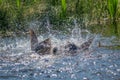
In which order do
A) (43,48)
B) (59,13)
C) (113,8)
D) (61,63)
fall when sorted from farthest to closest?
1. (59,13)
2. (113,8)
3. (43,48)
4. (61,63)

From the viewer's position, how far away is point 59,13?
15.8 meters

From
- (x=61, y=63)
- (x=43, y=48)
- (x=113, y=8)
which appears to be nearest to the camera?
(x=61, y=63)

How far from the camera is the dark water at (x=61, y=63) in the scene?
8.59m

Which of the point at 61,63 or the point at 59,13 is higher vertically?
the point at 61,63

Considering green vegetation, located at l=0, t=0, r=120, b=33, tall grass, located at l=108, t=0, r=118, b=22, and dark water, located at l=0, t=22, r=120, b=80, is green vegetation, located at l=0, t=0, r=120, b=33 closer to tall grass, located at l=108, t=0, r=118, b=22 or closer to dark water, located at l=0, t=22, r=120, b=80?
tall grass, located at l=108, t=0, r=118, b=22

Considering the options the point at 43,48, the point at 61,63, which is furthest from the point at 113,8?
the point at 61,63

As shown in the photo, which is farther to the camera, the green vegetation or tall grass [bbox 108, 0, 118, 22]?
the green vegetation

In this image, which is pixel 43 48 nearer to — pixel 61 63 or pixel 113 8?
pixel 61 63

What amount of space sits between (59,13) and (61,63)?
20.5 ft

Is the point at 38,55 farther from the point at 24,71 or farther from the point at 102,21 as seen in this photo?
the point at 102,21

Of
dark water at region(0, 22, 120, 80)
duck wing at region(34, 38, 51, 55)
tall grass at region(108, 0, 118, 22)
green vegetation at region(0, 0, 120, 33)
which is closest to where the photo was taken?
dark water at region(0, 22, 120, 80)

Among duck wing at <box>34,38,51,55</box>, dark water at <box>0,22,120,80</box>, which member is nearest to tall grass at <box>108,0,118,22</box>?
dark water at <box>0,22,120,80</box>

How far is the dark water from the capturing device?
28.2ft

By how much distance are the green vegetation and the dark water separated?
6.63 feet
